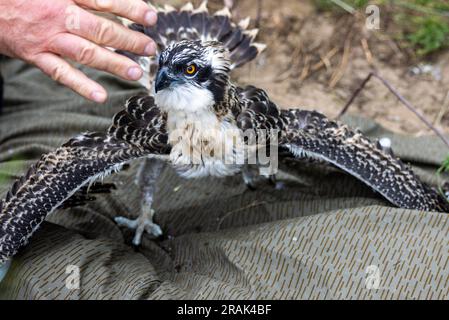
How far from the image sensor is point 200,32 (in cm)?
405

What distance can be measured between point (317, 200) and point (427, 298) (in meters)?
0.99

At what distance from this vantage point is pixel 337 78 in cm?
558

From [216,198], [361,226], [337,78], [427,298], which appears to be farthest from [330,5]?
[427,298]

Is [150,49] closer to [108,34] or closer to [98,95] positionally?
[108,34]

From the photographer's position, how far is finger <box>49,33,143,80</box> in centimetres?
330

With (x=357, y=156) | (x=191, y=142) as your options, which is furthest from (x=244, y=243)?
Answer: (x=357, y=156)

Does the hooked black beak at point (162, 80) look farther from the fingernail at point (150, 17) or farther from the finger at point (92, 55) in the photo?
the fingernail at point (150, 17)

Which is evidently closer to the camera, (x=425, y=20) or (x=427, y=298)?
(x=427, y=298)

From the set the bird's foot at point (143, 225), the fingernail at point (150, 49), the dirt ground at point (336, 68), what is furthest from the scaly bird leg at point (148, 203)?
the dirt ground at point (336, 68)

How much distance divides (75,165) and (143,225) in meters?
0.63

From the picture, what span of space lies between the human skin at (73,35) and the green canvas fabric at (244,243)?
0.74 metres

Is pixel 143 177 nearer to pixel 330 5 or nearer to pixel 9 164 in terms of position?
pixel 9 164

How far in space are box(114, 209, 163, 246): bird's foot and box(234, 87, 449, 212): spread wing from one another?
2.60 ft

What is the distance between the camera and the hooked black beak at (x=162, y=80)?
2.98 m
